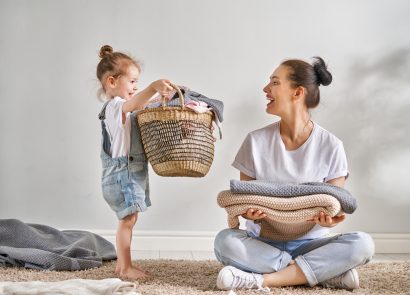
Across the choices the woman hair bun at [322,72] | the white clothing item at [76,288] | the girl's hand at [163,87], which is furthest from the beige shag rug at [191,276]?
the woman hair bun at [322,72]

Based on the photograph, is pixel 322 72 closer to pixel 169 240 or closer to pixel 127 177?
pixel 127 177

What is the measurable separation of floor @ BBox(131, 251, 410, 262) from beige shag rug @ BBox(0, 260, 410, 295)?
23cm

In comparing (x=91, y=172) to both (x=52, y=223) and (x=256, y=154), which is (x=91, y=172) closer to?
(x=52, y=223)

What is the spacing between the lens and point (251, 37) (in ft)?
10.8

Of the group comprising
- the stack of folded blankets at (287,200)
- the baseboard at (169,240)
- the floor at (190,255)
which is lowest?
the floor at (190,255)

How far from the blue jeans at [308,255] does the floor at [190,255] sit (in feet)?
2.45

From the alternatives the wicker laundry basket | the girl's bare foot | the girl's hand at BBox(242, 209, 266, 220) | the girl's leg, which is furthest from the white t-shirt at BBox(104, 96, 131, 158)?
the girl's hand at BBox(242, 209, 266, 220)

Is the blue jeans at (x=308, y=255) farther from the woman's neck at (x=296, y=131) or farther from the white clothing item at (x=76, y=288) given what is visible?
the white clothing item at (x=76, y=288)

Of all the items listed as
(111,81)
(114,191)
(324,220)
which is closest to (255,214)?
(324,220)

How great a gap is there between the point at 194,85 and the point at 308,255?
129 centimetres

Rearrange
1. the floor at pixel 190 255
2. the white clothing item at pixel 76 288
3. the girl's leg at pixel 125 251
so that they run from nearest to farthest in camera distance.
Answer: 1. the white clothing item at pixel 76 288
2. the girl's leg at pixel 125 251
3. the floor at pixel 190 255

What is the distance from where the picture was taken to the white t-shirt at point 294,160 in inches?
93.8

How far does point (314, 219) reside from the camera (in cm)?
218

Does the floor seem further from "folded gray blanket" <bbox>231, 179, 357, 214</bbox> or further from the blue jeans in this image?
"folded gray blanket" <bbox>231, 179, 357, 214</bbox>
